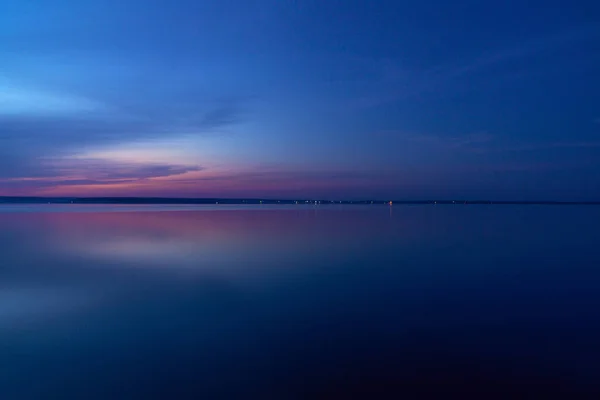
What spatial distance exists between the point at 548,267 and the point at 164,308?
11.4 metres

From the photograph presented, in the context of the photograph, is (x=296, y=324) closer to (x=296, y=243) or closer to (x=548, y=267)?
(x=548, y=267)

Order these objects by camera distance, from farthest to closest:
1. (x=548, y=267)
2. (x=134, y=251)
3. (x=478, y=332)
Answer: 1. (x=134, y=251)
2. (x=548, y=267)
3. (x=478, y=332)

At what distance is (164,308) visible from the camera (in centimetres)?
840

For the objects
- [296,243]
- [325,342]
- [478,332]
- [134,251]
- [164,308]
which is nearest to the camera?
[325,342]

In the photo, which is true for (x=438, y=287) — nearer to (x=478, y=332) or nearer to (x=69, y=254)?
(x=478, y=332)

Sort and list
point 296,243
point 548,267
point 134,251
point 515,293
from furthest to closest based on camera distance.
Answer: point 296,243 < point 134,251 < point 548,267 < point 515,293

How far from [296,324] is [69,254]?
11.7m

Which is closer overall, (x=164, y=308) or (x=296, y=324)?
(x=296, y=324)

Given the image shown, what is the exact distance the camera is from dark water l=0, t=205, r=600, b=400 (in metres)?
5.12

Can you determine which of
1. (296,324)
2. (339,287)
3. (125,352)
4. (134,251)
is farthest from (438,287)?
(134,251)

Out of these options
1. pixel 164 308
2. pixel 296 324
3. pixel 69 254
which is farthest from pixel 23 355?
pixel 69 254

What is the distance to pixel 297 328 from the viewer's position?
716 centimetres

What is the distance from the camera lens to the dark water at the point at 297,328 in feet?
16.8

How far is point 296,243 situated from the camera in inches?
748
